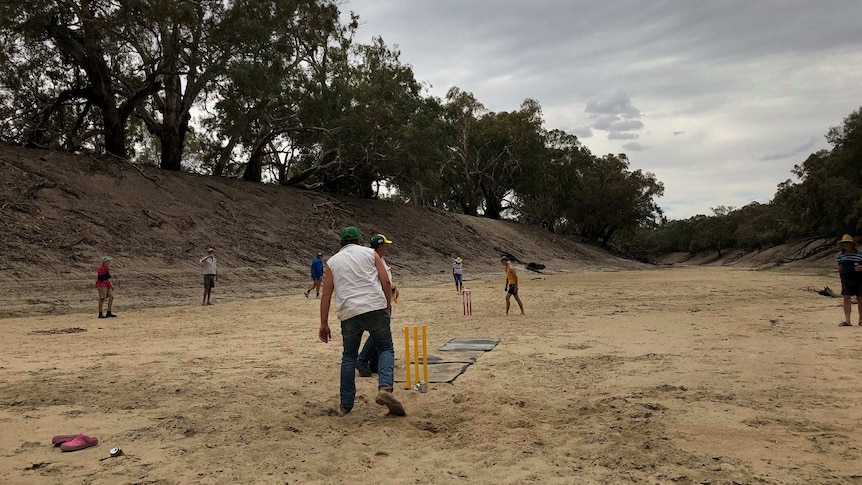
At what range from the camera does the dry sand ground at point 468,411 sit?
4.30 metres

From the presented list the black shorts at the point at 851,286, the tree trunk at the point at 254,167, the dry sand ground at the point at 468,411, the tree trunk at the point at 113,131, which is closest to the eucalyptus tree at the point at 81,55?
the tree trunk at the point at 113,131

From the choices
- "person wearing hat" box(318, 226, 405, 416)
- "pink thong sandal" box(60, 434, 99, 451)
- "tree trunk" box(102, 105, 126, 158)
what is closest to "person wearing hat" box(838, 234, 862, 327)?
"person wearing hat" box(318, 226, 405, 416)

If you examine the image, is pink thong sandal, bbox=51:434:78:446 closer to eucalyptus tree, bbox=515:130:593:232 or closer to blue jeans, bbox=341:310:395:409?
blue jeans, bbox=341:310:395:409

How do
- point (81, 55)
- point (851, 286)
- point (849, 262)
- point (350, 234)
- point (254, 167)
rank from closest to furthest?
point (350, 234)
point (851, 286)
point (849, 262)
point (81, 55)
point (254, 167)

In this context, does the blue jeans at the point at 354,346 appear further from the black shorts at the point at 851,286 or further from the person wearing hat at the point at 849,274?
the black shorts at the point at 851,286

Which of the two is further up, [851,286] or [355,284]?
[355,284]

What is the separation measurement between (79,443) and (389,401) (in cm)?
268

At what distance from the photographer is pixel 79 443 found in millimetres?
4754

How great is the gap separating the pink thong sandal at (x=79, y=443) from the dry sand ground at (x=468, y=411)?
0.10m

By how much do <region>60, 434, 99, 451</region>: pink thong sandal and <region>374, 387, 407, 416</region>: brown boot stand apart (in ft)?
8.23

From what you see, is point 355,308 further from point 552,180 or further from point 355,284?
point 552,180

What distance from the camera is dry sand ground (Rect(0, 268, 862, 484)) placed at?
4305 mm

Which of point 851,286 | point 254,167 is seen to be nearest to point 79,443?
point 851,286

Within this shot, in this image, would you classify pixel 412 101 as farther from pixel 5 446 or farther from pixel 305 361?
pixel 5 446
